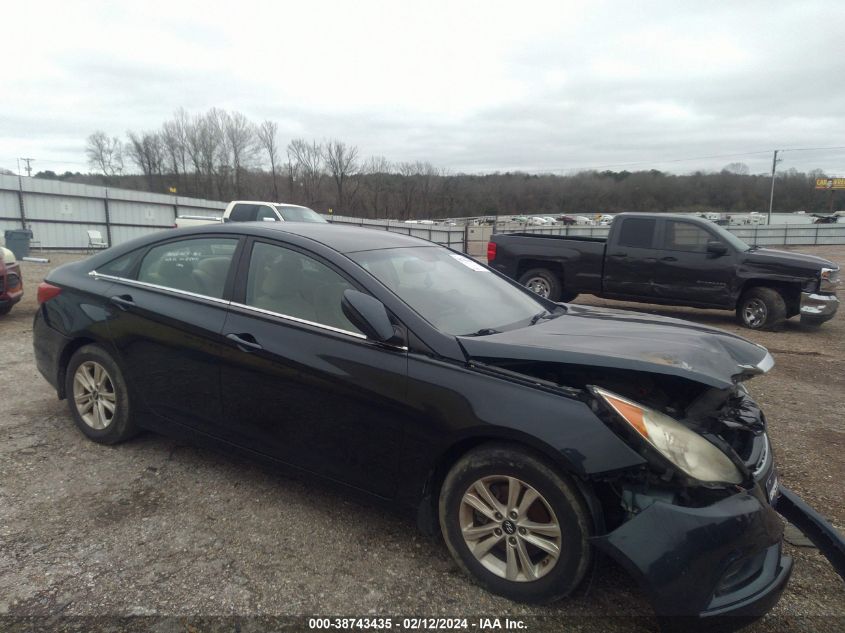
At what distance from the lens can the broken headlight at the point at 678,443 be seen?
2.06 metres

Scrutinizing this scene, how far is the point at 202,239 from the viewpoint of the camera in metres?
3.49

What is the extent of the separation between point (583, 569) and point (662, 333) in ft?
4.05

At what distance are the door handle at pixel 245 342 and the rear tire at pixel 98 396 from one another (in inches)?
43.0

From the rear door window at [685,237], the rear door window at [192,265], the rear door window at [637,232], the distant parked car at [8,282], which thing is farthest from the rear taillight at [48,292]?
the rear door window at [685,237]

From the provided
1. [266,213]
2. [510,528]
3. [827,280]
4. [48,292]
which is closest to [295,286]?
[510,528]

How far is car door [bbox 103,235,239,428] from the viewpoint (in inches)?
125

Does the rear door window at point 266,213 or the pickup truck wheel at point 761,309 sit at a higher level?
the rear door window at point 266,213

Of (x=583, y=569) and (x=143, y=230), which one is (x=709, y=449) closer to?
(x=583, y=569)

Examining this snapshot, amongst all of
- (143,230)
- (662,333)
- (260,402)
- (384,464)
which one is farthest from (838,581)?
(143,230)

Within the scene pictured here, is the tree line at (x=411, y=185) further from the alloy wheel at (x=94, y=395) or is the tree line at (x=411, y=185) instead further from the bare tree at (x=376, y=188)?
the alloy wheel at (x=94, y=395)

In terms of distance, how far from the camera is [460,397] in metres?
2.40

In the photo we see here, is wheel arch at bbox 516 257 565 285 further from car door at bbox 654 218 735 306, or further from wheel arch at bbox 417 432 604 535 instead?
wheel arch at bbox 417 432 604 535

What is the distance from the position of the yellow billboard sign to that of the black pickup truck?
250 feet

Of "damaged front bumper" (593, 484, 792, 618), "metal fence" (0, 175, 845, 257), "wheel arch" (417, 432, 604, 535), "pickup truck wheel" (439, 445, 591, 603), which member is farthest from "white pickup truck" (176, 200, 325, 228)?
"damaged front bumper" (593, 484, 792, 618)
